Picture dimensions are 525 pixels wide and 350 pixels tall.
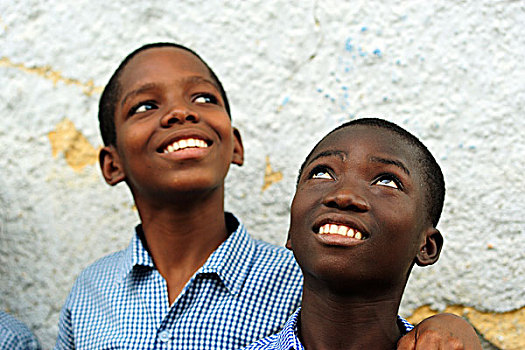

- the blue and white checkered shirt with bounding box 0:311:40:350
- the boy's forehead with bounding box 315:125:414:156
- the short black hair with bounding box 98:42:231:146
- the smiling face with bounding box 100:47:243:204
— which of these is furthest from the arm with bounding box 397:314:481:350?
the blue and white checkered shirt with bounding box 0:311:40:350

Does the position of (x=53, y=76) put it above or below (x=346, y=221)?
above

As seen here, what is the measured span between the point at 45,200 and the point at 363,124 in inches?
41.5

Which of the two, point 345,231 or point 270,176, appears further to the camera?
point 270,176

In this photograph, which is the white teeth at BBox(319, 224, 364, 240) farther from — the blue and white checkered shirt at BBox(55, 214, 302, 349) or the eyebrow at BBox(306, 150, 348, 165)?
the blue and white checkered shirt at BBox(55, 214, 302, 349)

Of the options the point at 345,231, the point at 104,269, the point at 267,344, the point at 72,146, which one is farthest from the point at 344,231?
the point at 72,146

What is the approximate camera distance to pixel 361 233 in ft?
3.33

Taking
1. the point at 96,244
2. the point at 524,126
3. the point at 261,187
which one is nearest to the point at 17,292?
the point at 96,244

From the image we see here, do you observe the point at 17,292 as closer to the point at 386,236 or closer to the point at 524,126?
the point at 386,236

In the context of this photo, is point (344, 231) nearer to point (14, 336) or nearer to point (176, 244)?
point (176, 244)

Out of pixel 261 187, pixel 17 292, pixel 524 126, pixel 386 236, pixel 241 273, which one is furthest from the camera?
pixel 17 292

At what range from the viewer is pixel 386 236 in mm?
1020

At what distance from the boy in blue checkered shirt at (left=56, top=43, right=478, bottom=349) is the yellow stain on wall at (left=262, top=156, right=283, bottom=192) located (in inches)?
7.8

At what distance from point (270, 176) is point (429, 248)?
2.28 feet

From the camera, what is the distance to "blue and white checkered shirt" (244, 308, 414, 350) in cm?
108
